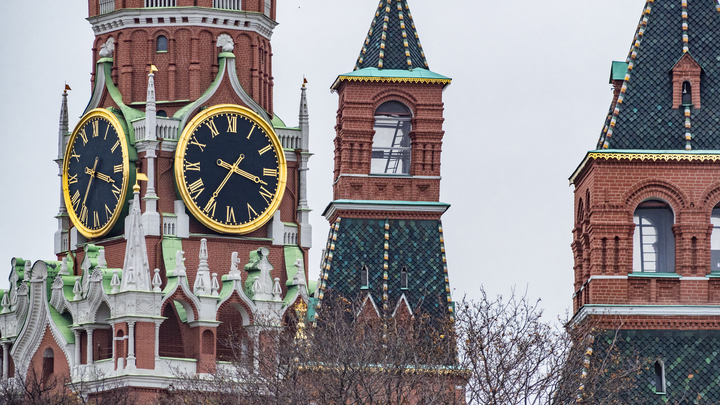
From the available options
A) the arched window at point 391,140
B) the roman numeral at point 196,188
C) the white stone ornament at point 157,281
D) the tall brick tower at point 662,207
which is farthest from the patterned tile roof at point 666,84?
the roman numeral at point 196,188

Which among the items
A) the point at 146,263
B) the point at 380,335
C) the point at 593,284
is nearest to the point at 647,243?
the point at 593,284

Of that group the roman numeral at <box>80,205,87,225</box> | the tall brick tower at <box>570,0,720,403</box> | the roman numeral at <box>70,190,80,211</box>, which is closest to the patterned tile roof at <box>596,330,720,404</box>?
the tall brick tower at <box>570,0,720,403</box>

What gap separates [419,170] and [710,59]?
12.0 m

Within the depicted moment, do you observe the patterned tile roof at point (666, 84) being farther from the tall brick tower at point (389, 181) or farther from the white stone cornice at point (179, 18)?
the white stone cornice at point (179, 18)

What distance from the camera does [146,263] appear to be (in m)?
121

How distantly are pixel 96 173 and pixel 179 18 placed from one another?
26.9 ft

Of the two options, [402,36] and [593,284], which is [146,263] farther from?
[593,284]

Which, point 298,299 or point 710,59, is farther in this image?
point 298,299

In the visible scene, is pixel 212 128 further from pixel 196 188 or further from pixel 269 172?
pixel 269 172

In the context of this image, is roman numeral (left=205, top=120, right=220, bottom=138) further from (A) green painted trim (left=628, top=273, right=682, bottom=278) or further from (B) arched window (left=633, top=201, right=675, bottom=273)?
(A) green painted trim (left=628, top=273, right=682, bottom=278)

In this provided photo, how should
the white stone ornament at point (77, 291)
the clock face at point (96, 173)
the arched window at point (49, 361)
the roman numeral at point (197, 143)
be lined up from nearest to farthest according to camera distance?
1. the white stone ornament at point (77, 291)
2. the arched window at point (49, 361)
3. the clock face at point (96, 173)
4. the roman numeral at point (197, 143)

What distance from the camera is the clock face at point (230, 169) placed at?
126 meters

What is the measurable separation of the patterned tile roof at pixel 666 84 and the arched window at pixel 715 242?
7.51 ft

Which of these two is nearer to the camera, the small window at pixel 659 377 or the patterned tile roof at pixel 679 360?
the patterned tile roof at pixel 679 360
